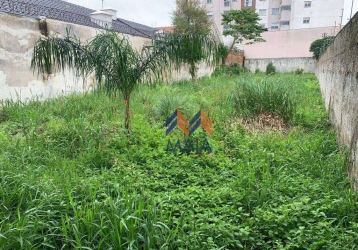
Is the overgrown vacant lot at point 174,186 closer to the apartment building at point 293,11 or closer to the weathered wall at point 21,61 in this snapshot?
the weathered wall at point 21,61

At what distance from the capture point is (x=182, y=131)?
13.9 ft

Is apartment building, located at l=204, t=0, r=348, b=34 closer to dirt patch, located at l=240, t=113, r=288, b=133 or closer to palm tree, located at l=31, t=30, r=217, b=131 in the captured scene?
dirt patch, located at l=240, t=113, r=288, b=133

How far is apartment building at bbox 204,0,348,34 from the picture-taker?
2562 cm

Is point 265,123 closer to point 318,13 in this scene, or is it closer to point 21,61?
point 21,61

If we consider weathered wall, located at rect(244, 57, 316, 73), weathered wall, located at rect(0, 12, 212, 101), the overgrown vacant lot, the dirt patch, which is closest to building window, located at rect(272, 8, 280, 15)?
weathered wall, located at rect(244, 57, 316, 73)

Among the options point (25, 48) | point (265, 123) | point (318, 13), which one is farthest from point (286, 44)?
point (25, 48)

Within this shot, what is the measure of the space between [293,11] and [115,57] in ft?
96.6

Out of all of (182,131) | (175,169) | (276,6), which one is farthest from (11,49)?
(276,6)

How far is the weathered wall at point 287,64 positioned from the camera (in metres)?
19.0

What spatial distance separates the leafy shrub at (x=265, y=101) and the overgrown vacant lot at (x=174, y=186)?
32 millimetres

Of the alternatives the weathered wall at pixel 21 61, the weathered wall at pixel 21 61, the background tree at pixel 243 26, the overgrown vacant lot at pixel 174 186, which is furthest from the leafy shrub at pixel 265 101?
the background tree at pixel 243 26

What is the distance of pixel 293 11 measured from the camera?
2755 centimetres

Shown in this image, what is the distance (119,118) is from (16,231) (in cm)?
317

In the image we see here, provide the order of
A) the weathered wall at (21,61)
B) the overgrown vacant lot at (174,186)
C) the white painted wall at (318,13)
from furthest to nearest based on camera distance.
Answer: the white painted wall at (318,13)
the weathered wall at (21,61)
the overgrown vacant lot at (174,186)
